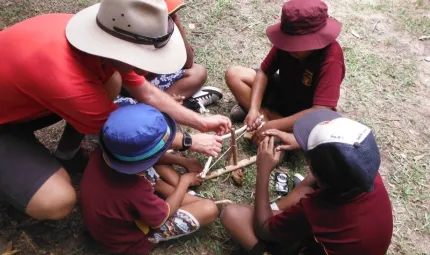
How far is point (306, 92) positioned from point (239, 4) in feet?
5.84

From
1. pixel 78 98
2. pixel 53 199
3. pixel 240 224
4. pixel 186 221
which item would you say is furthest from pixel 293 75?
pixel 53 199

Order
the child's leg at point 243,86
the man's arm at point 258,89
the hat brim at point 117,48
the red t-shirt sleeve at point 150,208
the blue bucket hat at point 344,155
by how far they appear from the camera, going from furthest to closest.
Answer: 1. the child's leg at point 243,86
2. the man's arm at point 258,89
3. the red t-shirt sleeve at point 150,208
4. the hat brim at point 117,48
5. the blue bucket hat at point 344,155

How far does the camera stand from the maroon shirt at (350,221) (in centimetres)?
164

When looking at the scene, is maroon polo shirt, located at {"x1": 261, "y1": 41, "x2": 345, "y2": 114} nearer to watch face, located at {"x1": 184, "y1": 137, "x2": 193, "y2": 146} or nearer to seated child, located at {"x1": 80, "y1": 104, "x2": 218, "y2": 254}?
watch face, located at {"x1": 184, "y1": 137, "x2": 193, "y2": 146}

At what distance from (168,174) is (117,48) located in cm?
91

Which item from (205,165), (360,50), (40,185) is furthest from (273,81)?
(40,185)

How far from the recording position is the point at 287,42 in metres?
2.39

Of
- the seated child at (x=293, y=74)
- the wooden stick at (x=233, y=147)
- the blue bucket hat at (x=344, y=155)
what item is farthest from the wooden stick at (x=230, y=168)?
the blue bucket hat at (x=344, y=155)

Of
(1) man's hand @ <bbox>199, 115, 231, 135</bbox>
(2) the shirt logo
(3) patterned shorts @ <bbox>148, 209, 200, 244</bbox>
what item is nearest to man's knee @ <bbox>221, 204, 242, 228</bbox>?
(3) patterned shorts @ <bbox>148, 209, 200, 244</bbox>

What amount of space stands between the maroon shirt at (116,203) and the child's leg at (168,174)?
0.40 meters

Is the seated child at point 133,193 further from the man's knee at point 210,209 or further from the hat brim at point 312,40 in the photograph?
the hat brim at point 312,40

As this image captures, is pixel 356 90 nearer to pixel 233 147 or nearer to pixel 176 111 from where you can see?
pixel 233 147

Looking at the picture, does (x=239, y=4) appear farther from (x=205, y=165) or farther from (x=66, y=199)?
(x=66, y=199)

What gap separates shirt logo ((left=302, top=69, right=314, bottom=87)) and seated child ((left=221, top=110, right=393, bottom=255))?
66 centimetres
